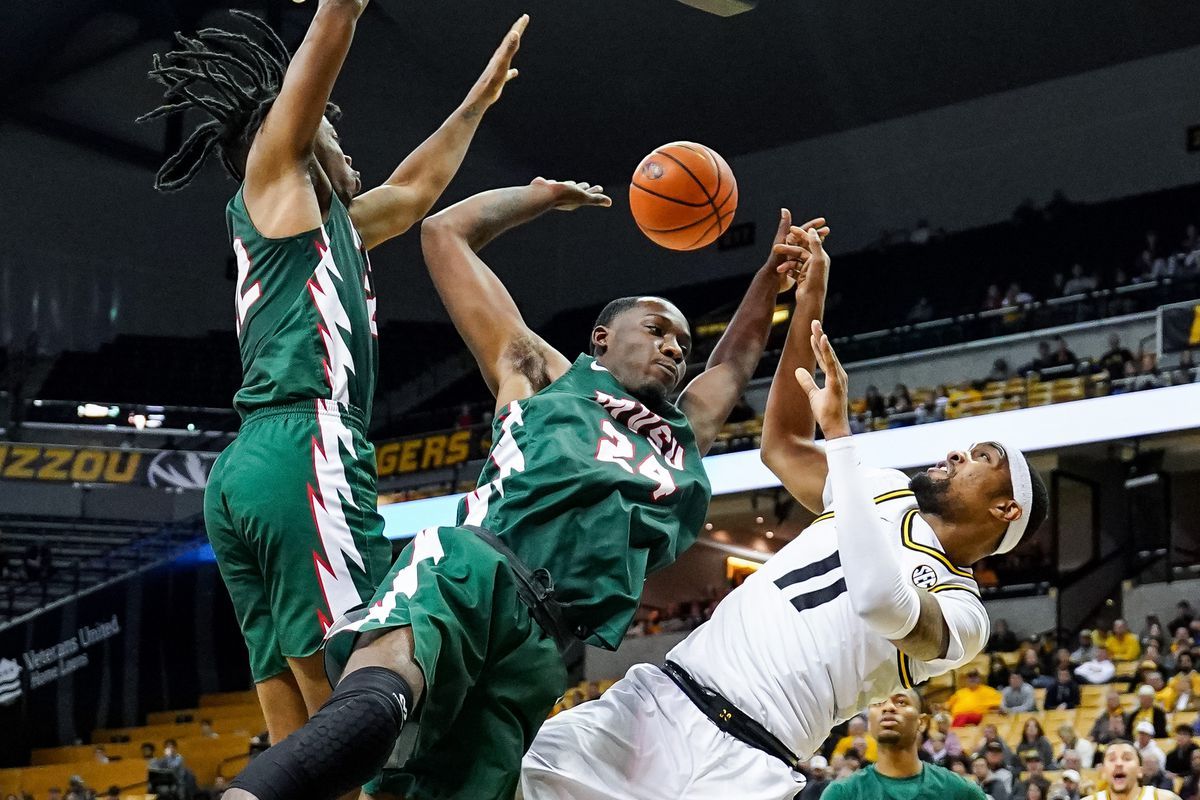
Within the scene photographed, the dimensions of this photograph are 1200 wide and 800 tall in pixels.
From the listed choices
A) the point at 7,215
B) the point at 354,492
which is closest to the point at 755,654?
the point at 354,492

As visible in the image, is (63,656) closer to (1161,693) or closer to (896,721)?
(1161,693)

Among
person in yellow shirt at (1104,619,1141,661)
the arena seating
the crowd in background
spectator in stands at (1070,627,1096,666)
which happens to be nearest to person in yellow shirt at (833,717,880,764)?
the crowd in background

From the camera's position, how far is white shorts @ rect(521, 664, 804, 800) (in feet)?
12.5

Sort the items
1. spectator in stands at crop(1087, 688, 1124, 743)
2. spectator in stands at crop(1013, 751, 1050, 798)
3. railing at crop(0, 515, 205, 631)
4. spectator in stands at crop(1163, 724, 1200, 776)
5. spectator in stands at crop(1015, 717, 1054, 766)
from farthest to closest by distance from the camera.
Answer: railing at crop(0, 515, 205, 631) < spectator in stands at crop(1087, 688, 1124, 743) < spectator in stands at crop(1015, 717, 1054, 766) < spectator in stands at crop(1163, 724, 1200, 776) < spectator in stands at crop(1013, 751, 1050, 798)

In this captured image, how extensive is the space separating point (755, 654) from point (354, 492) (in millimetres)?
1140

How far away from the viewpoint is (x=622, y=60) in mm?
22609

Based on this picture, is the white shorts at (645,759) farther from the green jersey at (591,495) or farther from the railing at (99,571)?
the railing at (99,571)

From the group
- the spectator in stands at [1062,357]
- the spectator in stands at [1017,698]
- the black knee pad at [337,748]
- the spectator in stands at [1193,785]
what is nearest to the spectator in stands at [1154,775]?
the spectator in stands at [1193,785]

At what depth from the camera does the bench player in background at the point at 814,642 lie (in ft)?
12.3

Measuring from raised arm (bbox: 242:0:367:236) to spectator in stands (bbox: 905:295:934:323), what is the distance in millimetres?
20629

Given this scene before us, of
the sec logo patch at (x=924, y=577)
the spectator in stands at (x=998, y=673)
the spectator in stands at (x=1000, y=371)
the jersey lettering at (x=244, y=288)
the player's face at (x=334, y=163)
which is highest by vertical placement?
the player's face at (x=334, y=163)

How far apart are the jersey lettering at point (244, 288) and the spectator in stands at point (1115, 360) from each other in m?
15.3

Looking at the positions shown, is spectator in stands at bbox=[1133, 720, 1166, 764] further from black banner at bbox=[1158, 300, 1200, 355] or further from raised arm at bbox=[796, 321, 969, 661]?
raised arm at bbox=[796, 321, 969, 661]

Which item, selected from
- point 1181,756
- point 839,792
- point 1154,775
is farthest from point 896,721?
point 1181,756
